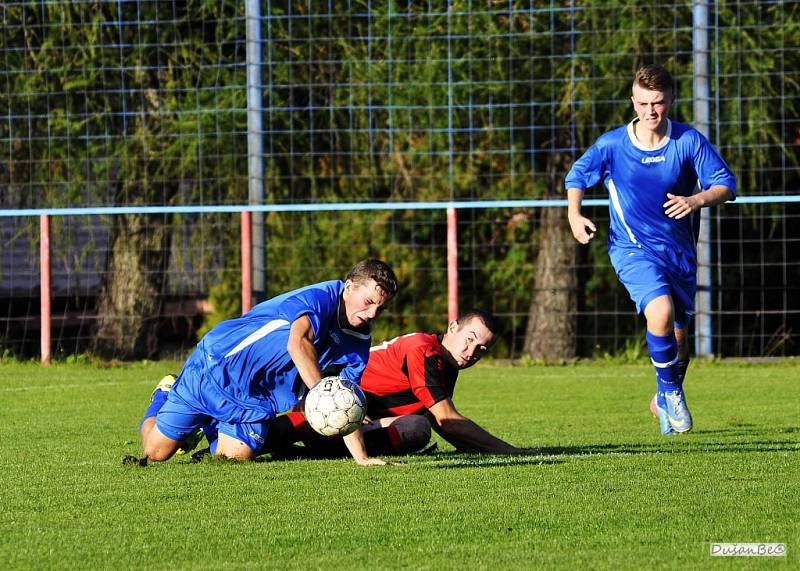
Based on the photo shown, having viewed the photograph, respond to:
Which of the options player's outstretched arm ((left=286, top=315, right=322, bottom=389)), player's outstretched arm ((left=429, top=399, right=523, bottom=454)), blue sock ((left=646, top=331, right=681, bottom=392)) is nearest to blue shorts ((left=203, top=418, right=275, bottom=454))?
player's outstretched arm ((left=286, top=315, right=322, bottom=389))

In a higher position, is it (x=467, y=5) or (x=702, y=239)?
(x=467, y=5)

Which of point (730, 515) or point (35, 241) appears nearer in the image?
point (730, 515)

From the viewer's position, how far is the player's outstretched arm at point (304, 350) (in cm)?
652

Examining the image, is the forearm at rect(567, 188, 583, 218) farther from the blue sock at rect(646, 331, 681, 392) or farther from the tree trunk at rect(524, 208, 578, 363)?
the tree trunk at rect(524, 208, 578, 363)

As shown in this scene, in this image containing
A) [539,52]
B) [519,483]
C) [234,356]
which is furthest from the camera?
[539,52]

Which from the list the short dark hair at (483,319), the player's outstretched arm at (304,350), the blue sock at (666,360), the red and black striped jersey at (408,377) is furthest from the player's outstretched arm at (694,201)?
the player's outstretched arm at (304,350)

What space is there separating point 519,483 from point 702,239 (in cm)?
928

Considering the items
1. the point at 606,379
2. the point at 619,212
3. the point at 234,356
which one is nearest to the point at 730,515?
the point at 234,356

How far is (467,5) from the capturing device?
16.4m

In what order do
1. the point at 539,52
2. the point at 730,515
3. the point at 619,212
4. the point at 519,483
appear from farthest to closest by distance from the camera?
1. the point at 539,52
2. the point at 619,212
3. the point at 519,483
4. the point at 730,515

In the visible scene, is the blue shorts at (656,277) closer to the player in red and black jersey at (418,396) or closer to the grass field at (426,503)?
the grass field at (426,503)

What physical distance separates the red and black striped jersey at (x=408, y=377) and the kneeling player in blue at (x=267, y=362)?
1.75 feet

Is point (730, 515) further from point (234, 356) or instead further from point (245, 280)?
point (245, 280)

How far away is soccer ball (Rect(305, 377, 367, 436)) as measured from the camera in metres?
6.38
